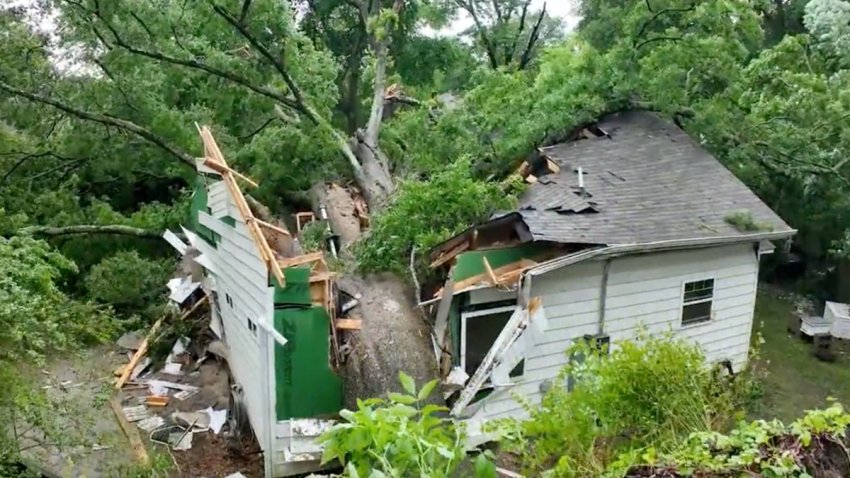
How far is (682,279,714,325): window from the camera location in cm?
930

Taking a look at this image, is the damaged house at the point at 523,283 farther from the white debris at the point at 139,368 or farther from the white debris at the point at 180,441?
the white debris at the point at 139,368

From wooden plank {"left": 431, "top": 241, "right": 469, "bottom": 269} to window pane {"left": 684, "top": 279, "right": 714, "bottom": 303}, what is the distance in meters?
3.44

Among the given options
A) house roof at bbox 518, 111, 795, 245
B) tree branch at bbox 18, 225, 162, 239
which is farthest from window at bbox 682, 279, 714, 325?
tree branch at bbox 18, 225, 162, 239

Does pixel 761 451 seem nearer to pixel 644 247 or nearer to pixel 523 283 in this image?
pixel 523 283

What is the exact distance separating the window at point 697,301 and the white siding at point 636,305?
0.09m

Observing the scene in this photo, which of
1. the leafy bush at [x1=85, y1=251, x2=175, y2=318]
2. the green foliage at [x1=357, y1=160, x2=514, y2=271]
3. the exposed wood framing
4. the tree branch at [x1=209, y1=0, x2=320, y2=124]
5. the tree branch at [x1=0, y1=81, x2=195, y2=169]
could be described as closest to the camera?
the exposed wood framing

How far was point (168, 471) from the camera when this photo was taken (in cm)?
795

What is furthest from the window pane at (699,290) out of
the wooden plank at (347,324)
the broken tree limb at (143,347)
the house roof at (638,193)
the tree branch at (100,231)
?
the tree branch at (100,231)

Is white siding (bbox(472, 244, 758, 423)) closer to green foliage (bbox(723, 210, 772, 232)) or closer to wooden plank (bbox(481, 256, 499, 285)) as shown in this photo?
green foliage (bbox(723, 210, 772, 232))

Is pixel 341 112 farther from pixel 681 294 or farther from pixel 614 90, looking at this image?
pixel 681 294

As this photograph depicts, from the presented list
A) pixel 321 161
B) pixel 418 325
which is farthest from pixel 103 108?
pixel 418 325

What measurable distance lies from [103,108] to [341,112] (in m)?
6.38

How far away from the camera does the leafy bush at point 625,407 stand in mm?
4965

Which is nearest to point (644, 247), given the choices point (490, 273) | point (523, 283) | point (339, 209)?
point (523, 283)
